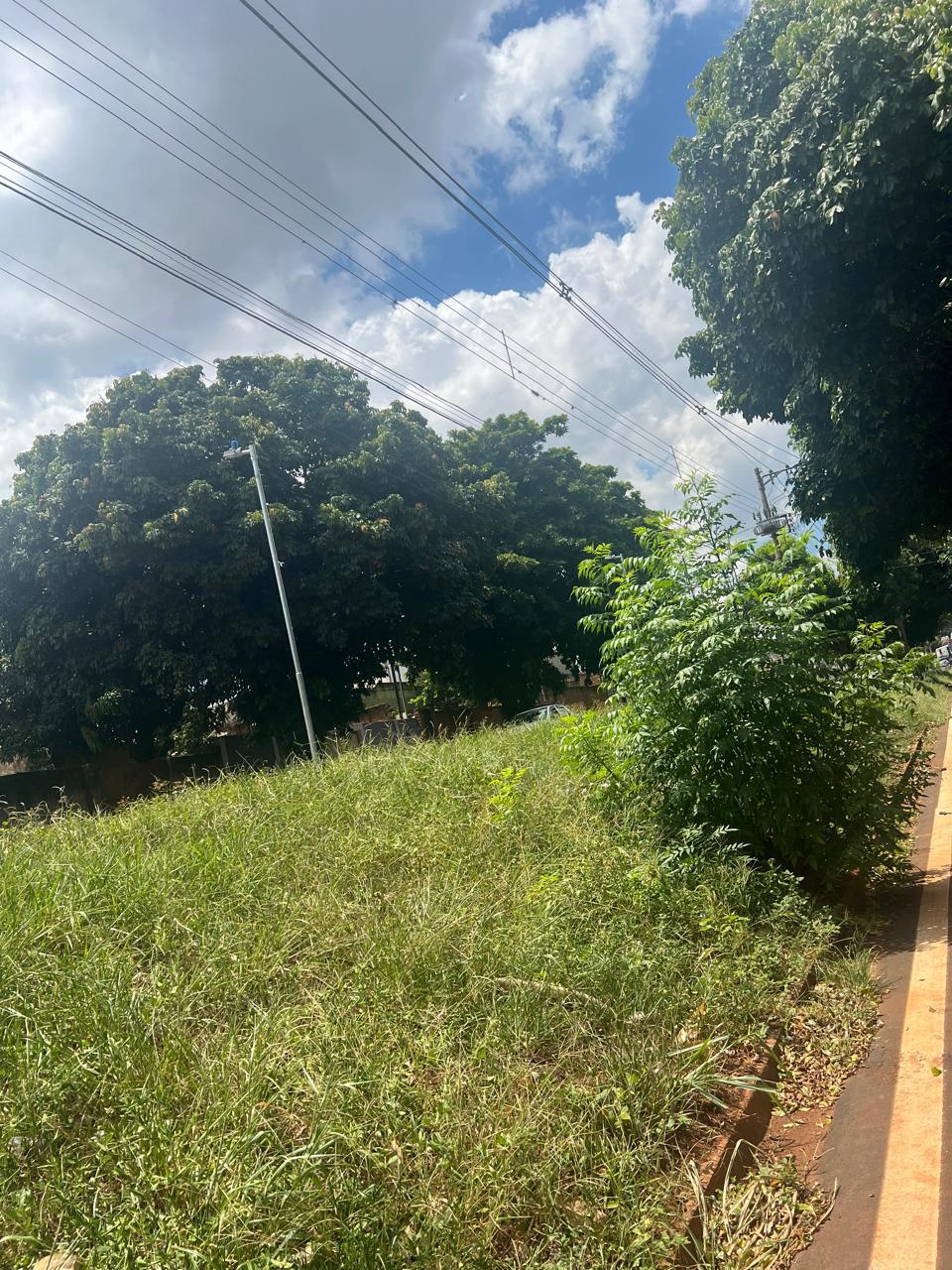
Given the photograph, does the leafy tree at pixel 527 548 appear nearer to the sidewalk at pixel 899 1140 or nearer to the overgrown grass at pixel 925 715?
the overgrown grass at pixel 925 715

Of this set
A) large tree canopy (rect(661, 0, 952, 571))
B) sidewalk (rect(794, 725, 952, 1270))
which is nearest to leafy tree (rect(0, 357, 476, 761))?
large tree canopy (rect(661, 0, 952, 571))

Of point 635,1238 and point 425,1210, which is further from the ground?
point 425,1210

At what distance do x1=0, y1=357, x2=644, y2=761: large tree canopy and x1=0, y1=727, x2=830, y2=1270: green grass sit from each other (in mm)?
11545

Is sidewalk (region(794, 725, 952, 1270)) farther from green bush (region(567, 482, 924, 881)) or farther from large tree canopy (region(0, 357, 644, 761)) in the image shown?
large tree canopy (region(0, 357, 644, 761))

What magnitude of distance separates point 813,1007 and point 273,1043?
2.74m

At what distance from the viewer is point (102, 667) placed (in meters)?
17.0

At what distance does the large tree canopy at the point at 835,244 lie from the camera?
6594mm

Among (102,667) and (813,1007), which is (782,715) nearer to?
(813,1007)

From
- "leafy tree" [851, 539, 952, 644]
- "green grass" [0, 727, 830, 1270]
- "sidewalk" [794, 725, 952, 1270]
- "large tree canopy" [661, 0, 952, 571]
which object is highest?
"large tree canopy" [661, 0, 952, 571]

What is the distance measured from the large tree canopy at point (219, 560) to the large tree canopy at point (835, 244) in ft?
33.1

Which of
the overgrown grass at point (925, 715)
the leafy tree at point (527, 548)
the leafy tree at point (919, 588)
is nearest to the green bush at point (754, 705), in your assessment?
the overgrown grass at point (925, 715)

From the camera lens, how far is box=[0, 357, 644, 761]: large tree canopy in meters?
16.6

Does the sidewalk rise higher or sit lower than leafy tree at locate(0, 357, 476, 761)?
lower

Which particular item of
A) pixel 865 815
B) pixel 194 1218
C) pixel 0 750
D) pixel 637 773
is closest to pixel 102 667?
pixel 0 750
